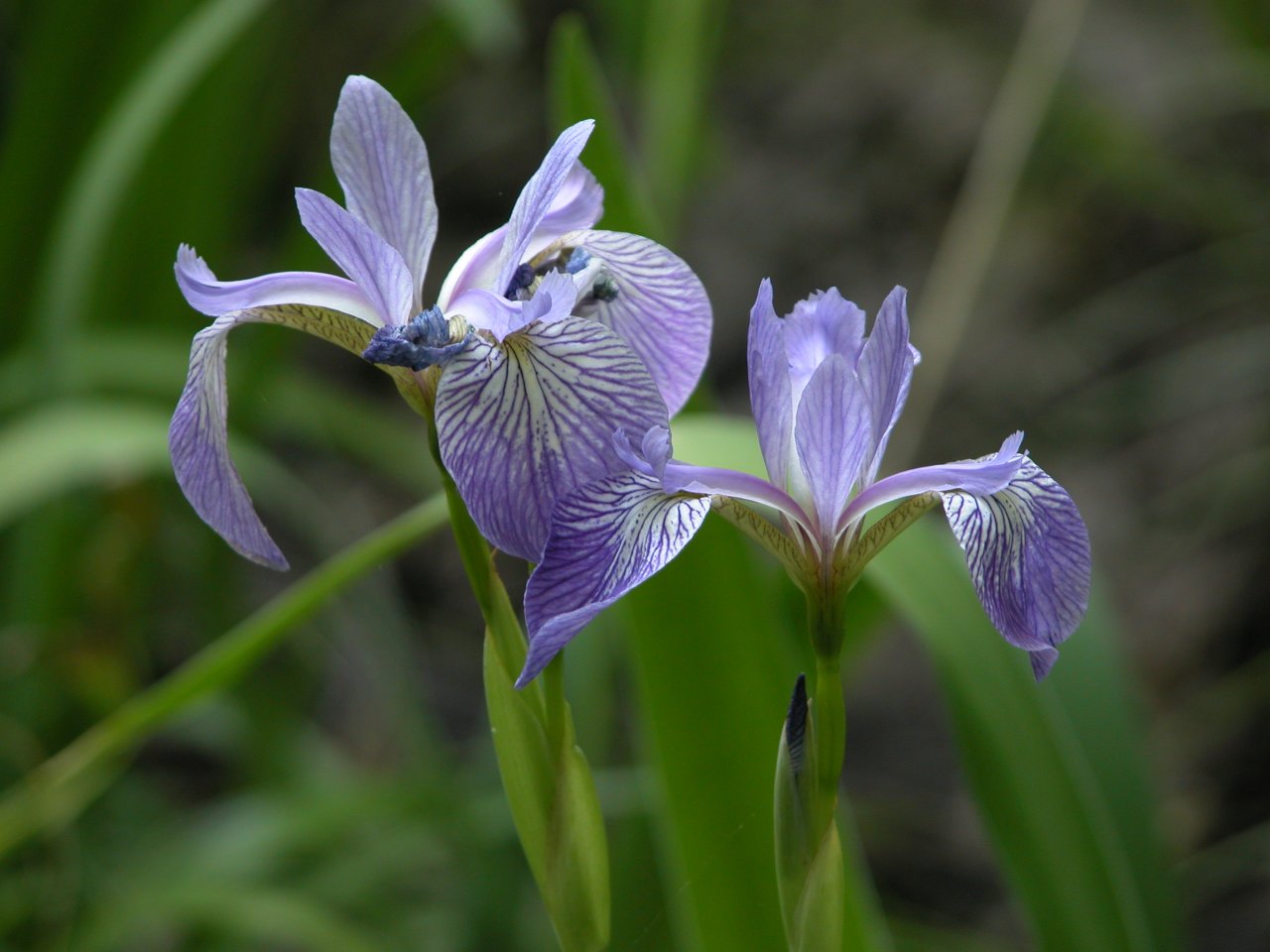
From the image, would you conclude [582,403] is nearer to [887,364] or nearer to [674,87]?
[887,364]

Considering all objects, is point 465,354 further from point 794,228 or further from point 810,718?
point 794,228

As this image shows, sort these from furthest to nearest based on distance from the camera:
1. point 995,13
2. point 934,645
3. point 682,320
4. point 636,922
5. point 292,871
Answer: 1. point 995,13
2. point 292,871
3. point 636,922
4. point 934,645
5. point 682,320

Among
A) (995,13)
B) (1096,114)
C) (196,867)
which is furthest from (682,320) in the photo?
(995,13)

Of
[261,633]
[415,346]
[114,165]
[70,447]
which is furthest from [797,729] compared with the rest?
[114,165]

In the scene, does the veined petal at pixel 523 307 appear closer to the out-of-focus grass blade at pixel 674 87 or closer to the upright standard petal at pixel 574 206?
the upright standard petal at pixel 574 206

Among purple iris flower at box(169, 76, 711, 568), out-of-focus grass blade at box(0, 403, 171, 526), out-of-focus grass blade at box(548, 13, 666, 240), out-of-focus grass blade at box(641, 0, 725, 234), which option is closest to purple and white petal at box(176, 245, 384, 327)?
purple iris flower at box(169, 76, 711, 568)

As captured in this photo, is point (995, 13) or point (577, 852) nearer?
point (577, 852)

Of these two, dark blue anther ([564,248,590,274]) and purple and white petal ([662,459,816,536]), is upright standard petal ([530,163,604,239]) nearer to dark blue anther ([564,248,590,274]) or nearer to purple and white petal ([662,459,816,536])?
dark blue anther ([564,248,590,274])
